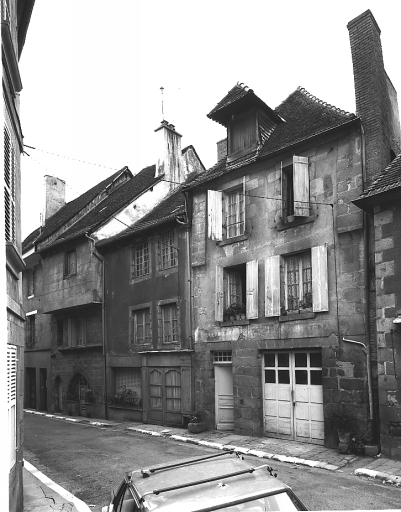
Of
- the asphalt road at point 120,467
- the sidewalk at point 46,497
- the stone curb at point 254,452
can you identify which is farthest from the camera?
the stone curb at point 254,452

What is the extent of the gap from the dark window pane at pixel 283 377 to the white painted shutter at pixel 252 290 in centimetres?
178

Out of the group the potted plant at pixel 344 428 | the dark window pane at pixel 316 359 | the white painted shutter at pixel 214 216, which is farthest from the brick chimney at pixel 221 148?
the potted plant at pixel 344 428

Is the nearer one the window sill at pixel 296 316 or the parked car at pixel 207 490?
the parked car at pixel 207 490

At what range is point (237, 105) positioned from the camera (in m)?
17.2

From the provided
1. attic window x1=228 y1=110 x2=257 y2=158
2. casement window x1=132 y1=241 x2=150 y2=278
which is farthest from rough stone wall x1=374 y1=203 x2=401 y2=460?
casement window x1=132 y1=241 x2=150 y2=278

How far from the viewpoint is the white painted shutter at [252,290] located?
15219 millimetres

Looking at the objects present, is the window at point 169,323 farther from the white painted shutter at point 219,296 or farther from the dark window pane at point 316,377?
the dark window pane at point 316,377

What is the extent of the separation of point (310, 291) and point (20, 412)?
832 cm

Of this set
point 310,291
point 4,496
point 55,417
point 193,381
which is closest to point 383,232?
point 310,291

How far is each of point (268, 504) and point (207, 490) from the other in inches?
19.8

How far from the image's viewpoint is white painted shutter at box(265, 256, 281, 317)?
14.6m

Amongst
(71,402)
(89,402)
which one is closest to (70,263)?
(89,402)

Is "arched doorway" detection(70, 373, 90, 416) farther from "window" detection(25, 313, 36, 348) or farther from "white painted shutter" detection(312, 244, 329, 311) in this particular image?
"white painted shutter" detection(312, 244, 329, 311)

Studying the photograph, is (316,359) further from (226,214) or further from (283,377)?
(226,214)
